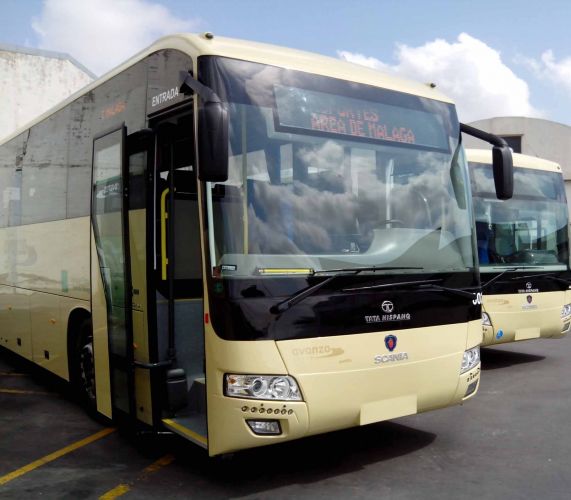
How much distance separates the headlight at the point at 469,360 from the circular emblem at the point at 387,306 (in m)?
0.88

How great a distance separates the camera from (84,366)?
6.77m

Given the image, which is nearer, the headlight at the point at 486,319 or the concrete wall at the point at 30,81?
the headlight at the point at 486,319

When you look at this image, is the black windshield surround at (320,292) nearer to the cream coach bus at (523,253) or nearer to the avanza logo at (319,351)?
the avanza logo at (319,351)

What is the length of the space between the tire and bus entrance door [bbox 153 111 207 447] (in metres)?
1.31

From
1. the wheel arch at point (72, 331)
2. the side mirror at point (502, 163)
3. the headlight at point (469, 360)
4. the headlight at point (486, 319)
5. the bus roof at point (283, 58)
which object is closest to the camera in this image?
the bus roof at point (283, 58)

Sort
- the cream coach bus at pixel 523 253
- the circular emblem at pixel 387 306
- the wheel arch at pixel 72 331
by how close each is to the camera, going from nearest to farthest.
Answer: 1. the circular emblem at pixel 387 306
2. the wheel arch at pixel 72 331
3. the cream coach bus at pixel 523 253

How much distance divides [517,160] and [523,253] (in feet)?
4.95

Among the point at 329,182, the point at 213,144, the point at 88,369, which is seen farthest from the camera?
the point at 88,369

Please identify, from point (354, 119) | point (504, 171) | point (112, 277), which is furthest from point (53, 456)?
point (504, 171)

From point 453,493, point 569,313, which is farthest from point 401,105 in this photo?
point 569,313

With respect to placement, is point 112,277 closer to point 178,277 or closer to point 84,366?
point 178,277

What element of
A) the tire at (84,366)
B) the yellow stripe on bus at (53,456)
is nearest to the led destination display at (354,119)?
the tire at (84,366)

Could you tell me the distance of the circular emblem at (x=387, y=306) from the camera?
4801mm

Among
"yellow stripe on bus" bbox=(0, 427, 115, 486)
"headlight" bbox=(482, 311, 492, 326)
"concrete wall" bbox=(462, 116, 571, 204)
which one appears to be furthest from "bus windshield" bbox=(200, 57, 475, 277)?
"concrete wall" bbox=(462, 116, 571, 204)
